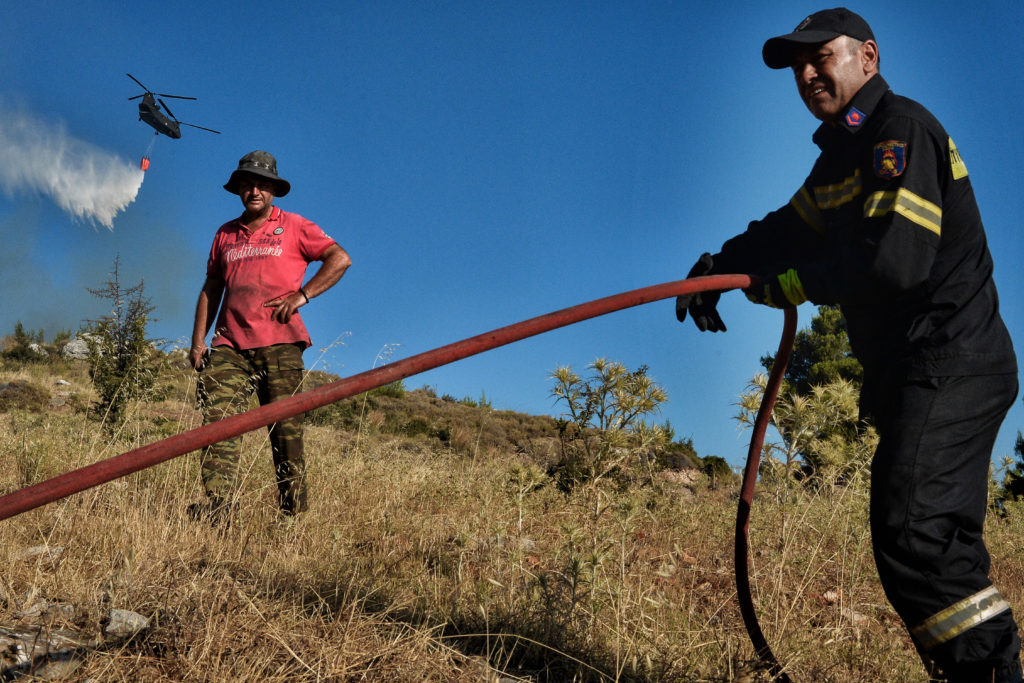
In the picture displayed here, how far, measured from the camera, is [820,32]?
238cm

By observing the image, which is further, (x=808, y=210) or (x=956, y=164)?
(x=808, y=210)

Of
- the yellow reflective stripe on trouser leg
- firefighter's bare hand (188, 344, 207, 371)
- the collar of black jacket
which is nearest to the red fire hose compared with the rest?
the collar of black jacket

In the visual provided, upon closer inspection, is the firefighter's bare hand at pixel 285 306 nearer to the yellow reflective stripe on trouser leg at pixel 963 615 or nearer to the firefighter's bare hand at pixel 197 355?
the firefighter's bare hand at pixel 197 355

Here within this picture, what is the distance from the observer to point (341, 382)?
146 centimetres

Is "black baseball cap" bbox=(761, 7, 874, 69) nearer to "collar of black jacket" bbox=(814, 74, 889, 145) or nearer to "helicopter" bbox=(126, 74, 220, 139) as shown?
"collar of black jacket" bbox=(814, 74, 889, 145)

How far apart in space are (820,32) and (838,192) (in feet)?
1.85

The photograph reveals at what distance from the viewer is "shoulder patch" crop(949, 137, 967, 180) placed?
2195 mm

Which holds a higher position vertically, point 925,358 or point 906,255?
point 906,255

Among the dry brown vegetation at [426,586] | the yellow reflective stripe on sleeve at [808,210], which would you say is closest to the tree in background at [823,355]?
the dry brown vegetation at [426,586]

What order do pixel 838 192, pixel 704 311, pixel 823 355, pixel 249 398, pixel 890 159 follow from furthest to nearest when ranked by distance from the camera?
pixel 823 355, pixel 249 398, pixel 704 311, pixel 838 192, pixel 890 159

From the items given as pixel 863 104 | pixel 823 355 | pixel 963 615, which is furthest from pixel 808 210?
pixel 823 355

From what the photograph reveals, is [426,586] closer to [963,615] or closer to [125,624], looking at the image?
[125,624]

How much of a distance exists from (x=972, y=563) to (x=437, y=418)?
17.0m

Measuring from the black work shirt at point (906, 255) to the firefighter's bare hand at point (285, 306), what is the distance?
10.8 ft
